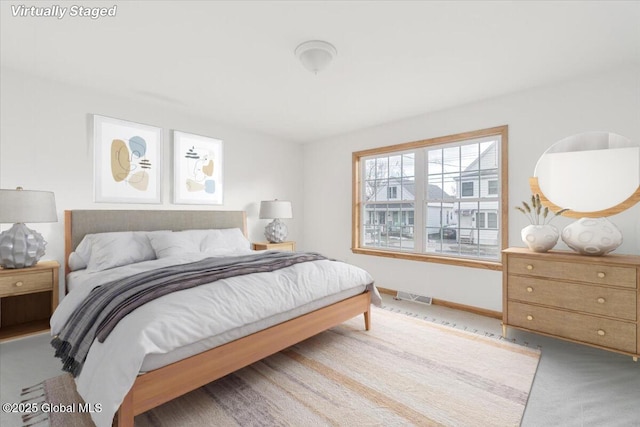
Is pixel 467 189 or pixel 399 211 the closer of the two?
pixel 467 189

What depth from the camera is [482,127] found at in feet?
11.1

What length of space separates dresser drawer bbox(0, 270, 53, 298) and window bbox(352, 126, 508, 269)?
3.55m

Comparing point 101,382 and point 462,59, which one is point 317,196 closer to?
point 462,59

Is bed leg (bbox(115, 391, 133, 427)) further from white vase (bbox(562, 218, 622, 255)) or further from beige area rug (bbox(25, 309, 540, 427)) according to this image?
white vase (bbox(562, 218, 622, 255))

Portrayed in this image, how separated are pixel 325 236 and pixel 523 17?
3716 millimetres

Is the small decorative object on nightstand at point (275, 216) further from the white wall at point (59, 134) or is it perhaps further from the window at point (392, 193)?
the window at point (392, 193)

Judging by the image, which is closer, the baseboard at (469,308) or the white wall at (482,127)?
the white wall at (482,127)

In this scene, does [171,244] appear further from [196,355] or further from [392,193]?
[392,193]

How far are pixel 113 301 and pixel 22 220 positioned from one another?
1.41 meters

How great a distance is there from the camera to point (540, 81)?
2.88 m

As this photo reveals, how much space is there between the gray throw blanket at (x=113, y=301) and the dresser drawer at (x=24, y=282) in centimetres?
93

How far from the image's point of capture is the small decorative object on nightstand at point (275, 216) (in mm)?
4391

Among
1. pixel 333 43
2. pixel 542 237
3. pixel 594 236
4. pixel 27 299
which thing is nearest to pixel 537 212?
pixel 542 237

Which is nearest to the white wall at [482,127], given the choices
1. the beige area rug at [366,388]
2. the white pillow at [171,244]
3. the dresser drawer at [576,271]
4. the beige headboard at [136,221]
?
the dresser drawer at [576,271]
